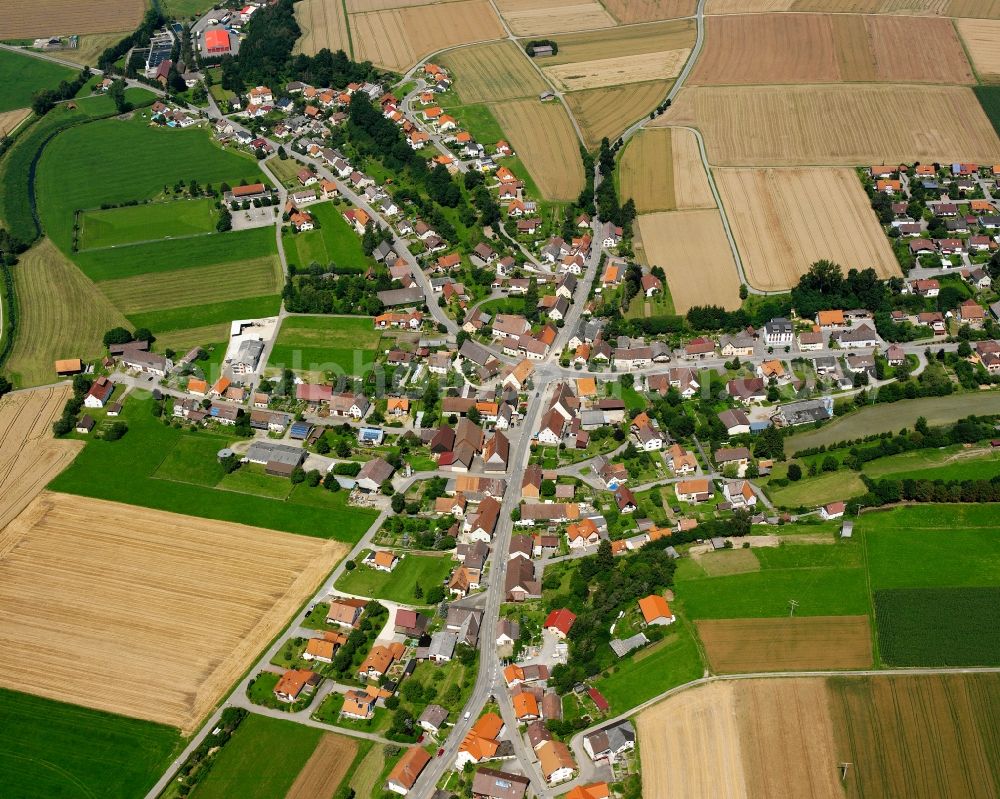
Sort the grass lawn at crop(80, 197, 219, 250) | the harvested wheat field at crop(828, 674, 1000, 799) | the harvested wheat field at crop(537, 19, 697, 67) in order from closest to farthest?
the harvested wheat field at crop(828, 674, 1000, 799) → the grass lawn at crop(80, 197, 219, 250) → the harvested wheat field at crop(537, 19, 697, 67)

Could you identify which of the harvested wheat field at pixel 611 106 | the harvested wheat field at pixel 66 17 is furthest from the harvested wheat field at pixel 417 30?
the harvested wheat field at pixel 66 17

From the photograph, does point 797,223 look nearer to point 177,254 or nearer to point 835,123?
point 835,123

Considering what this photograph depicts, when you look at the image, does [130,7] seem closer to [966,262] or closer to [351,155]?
[351,155]

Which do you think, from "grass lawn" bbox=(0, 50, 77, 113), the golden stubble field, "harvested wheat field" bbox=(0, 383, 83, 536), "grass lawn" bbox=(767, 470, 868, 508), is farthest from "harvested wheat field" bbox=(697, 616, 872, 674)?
"grass lawn" bbox=(0, 50, 77, 113)

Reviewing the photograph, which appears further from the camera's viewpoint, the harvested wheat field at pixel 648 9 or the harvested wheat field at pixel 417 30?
the harvested wheat field at pixel 648 9

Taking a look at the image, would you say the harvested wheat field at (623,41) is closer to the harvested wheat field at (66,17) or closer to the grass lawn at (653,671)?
the harvested wheat field at (66,17)

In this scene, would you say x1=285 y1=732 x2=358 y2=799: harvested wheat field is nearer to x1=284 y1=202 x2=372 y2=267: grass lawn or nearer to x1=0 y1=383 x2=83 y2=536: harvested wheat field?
x1=0 y1=383 x2=83 y2=536: harvested wheat field
